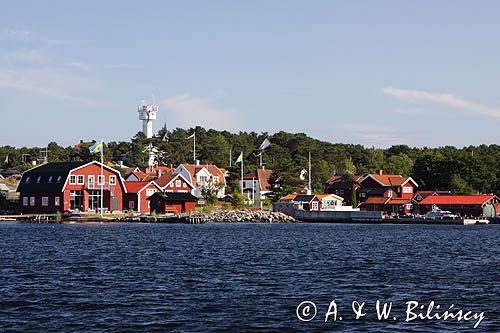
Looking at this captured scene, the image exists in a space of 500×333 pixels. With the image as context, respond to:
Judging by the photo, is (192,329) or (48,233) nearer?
(192,329)

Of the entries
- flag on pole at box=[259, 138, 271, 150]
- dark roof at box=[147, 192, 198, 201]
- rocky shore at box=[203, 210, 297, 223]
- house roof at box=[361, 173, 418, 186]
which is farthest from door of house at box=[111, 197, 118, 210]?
flag on pole at box=[259, 138, 271, 150]

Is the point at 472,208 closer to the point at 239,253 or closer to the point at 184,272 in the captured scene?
the point at 239,253

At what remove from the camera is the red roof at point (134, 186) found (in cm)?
9994

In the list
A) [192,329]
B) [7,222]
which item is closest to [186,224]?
[7,222]

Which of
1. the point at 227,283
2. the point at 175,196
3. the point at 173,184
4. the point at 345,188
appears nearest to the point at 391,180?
the point at 345,188

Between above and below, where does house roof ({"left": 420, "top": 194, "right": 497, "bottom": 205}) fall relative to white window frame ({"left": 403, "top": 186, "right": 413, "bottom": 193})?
below

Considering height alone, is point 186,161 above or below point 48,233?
above

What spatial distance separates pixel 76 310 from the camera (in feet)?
87.7

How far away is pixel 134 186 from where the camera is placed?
101m

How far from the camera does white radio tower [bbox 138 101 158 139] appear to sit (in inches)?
7165

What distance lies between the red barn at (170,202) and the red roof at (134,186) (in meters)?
Result: 2.16

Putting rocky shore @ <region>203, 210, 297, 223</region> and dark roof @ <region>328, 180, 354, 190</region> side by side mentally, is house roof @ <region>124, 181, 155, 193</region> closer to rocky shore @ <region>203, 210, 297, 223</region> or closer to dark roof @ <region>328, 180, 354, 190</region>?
rocky shore @ <region>203, 210, 297, 223</region>

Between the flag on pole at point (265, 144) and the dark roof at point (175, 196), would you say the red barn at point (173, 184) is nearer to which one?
the dark roof at point (175, 196)

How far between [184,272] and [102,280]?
4.94 metres
